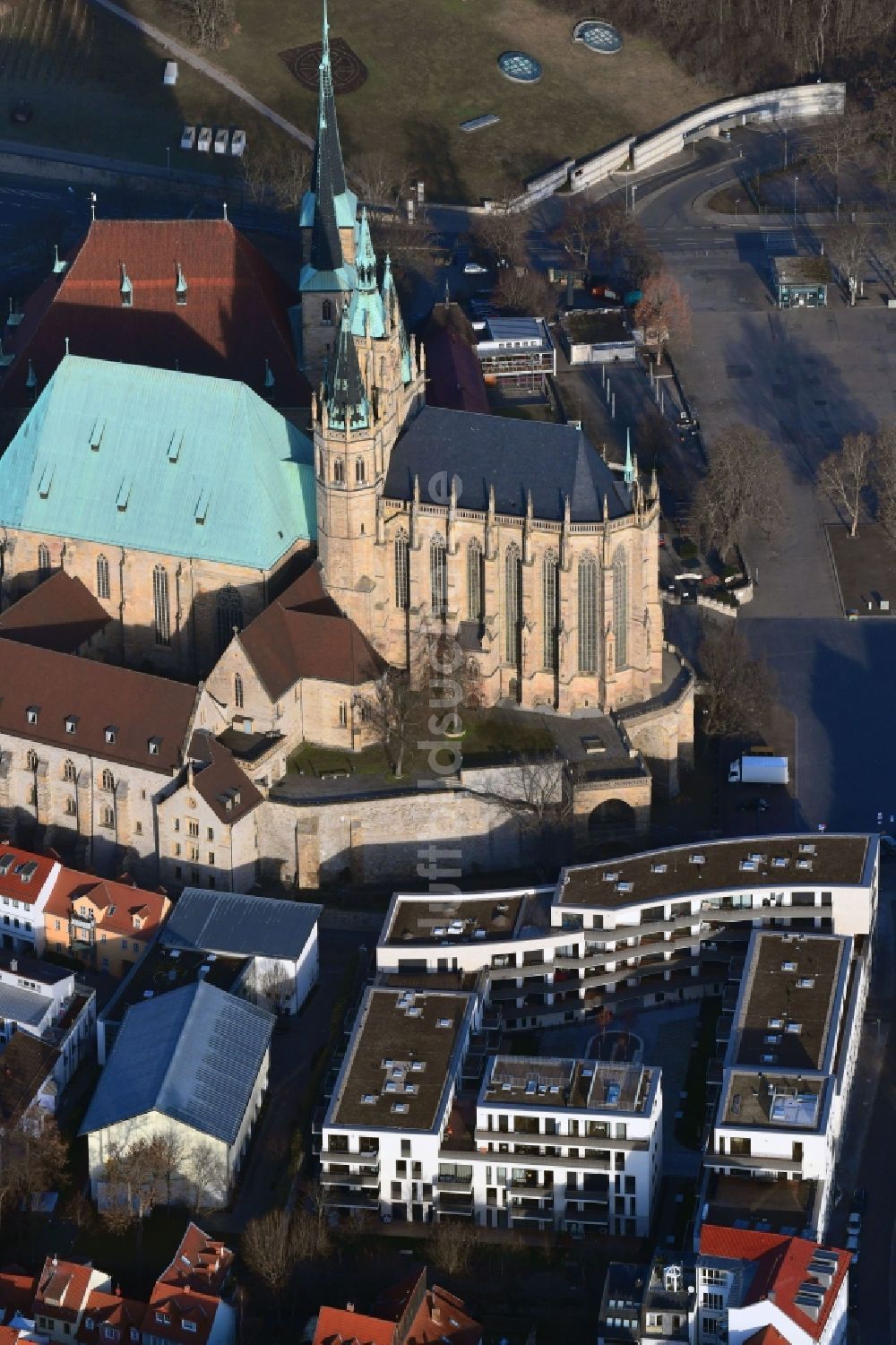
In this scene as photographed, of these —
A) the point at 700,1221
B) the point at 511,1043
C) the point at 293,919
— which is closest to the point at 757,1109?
the point at 700,1221

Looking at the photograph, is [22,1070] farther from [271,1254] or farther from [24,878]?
[271,1254]

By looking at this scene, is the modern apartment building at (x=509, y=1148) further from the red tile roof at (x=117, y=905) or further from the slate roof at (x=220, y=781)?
the slate roof at (x=220, y=781)

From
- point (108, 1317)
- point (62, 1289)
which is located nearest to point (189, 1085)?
point (62, 1289)

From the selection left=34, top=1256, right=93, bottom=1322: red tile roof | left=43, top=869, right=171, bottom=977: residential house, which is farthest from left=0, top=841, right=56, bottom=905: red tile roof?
left=34, top=1256, right=93, bottom=1322: red tile roof

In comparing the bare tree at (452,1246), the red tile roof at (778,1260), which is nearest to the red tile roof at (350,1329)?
the bare tree at (452,1246)

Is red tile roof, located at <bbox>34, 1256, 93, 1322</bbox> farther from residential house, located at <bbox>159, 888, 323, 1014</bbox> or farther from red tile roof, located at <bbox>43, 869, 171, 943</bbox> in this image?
red tile roof, located at <bbox>43, 869, 171, 943</bbox>

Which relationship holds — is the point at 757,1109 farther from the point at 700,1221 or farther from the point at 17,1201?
the point at 17,1201
